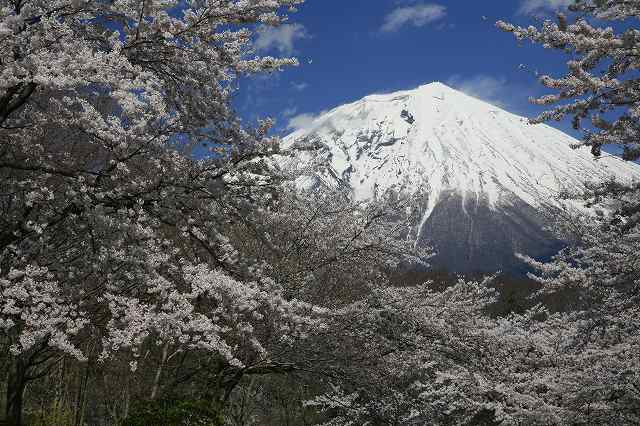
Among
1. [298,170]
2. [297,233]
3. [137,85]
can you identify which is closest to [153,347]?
[297,233]

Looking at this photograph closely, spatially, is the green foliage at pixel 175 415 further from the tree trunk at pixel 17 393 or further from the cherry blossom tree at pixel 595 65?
the cherry blossom tree at pixel 595 65

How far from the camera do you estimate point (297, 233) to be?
11.7 metres

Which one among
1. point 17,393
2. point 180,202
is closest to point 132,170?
point 180,202

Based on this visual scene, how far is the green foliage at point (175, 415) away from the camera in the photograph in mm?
7453

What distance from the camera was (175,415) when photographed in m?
7.56

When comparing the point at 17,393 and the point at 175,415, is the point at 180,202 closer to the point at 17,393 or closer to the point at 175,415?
the point at 175,415

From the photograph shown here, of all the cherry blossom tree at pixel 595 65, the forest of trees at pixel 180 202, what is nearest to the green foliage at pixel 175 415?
the forest of trees at pixel 180 202

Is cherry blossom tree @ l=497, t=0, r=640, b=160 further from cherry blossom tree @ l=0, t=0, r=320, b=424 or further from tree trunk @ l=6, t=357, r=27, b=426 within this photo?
tree trunk @ l=6, t=357, r=27, b=426

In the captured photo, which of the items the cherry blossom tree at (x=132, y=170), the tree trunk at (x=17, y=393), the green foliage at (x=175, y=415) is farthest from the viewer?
the tree trunk at (x=17, y=393)

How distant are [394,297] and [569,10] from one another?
247 inches

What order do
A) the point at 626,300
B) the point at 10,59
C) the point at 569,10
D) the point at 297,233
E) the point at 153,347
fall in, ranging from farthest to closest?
the point at 153,347
the point at 297,233
the point at 626,300
the point at 569,10
the point at 10,59

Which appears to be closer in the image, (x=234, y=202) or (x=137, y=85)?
(x=137, y=85)

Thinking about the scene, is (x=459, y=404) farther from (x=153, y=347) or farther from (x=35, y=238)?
(x=35, y=238)

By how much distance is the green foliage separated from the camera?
7453 mm
